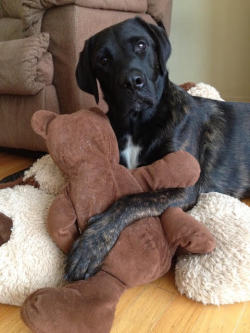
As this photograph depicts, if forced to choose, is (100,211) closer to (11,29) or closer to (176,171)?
(176,171)

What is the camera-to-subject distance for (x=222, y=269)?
3.50ft

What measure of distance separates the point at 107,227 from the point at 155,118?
66 centimetres

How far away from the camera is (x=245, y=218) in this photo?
1260 millimetres

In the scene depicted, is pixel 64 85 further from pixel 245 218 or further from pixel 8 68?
pixel 245 218

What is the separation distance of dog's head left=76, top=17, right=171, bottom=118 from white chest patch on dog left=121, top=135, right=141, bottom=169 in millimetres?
Result: 153

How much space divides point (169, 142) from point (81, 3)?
3.95 feet

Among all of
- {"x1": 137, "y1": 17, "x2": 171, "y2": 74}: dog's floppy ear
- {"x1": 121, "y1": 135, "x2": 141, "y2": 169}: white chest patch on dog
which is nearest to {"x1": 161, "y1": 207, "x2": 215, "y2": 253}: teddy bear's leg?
{"x1": 121, "y1": 135, "x2": 141, "y2": 169}: white chest patch on dog

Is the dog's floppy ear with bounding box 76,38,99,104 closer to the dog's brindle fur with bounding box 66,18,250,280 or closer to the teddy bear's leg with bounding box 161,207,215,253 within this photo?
the dog's brindle fur with bounding box 66,18,250,280

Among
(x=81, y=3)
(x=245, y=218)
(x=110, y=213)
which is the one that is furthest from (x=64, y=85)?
(x=245, y=218)

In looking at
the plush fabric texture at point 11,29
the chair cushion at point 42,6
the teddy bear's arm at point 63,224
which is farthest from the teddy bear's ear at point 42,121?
the plush fabric texture at point 11,29

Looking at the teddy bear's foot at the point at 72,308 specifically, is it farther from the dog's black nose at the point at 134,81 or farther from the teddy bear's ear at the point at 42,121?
the dog's black nose at the point at 134,81

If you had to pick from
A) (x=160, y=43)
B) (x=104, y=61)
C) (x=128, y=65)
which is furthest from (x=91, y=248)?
(x=160, y=43)

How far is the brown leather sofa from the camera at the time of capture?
2.14 metres

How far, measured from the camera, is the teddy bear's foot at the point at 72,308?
2.70 feet
